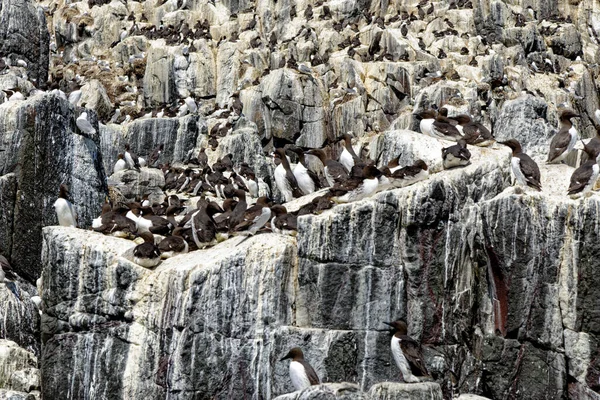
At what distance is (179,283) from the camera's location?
47.0ft

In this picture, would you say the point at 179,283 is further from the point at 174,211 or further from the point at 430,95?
the point at 430,95

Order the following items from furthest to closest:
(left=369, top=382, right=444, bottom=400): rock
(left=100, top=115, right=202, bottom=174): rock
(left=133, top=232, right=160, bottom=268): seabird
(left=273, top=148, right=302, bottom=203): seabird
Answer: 1. (left=100, top=115, right=202, bottom=174): rock
2. (left=273, top=148, right=302, bottom=203): seabird
3. (left=133, top=232, right=160, bottom=268): seabird
4. (left=369, top=382, right=444, bottom=400): rock

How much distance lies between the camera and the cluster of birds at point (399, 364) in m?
12.4

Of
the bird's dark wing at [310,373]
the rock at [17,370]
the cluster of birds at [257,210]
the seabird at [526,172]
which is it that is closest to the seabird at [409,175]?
the cluster of birds at [257,210]

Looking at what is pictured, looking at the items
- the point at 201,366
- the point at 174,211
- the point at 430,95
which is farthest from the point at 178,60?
the point at 201,366

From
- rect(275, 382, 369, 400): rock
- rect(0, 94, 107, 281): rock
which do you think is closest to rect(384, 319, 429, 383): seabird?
rect(275, 382, 369, 400): rock

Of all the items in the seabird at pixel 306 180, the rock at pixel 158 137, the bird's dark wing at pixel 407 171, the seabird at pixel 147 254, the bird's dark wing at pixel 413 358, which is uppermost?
the rock at pixel 158 137

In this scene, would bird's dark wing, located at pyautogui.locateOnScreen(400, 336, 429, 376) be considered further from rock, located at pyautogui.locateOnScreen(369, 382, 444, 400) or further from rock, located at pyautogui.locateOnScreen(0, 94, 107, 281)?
rock, located at pyautogui.locateOnScreen(0, 94, 107, 281)

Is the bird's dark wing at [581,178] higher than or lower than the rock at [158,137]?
lower

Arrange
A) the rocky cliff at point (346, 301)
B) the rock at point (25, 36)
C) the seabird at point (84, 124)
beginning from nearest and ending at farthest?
1. the rocky cliff at point (346, 301)
2. the seabird at point (84, 124)
3. the rock at point (25, 36)

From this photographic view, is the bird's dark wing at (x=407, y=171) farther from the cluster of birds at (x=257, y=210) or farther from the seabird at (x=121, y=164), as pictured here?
the seabird at (x=121, y=164)

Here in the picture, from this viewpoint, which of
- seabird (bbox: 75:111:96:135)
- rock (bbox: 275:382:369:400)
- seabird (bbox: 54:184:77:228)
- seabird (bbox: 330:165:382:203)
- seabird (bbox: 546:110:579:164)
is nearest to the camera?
rock (bbox: 275:382:369:400)

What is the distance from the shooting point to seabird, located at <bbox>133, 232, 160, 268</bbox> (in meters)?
14.8

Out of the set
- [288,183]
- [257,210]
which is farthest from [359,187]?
[288,183]
